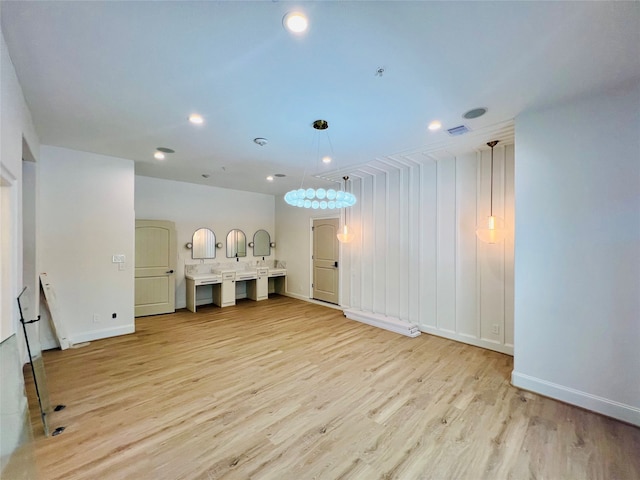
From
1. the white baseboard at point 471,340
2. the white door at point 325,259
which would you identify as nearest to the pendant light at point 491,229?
the white baseboard at point 471,340

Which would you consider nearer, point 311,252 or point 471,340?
point 471,340

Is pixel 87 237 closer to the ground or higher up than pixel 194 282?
higher up

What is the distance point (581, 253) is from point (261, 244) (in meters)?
6.73

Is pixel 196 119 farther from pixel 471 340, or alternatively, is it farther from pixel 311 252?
pixel 471 340

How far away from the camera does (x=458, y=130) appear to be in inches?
126

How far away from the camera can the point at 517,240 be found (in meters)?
2.89

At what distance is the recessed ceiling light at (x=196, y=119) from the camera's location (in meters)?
2.85

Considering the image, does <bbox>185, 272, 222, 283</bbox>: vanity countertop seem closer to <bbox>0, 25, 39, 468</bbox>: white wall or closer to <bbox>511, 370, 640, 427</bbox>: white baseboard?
<bbox>0, 25, 39, 468</bbox>: white wall

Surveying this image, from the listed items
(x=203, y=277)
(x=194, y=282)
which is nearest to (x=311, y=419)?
(x=194, y=282)

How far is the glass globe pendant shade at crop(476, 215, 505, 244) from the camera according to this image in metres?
3.71

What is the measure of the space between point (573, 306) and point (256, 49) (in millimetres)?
3640

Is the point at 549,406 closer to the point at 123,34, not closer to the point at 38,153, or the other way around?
the point at 123,34

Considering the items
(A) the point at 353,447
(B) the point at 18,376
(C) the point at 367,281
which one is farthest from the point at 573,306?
(B) the point at 18,376

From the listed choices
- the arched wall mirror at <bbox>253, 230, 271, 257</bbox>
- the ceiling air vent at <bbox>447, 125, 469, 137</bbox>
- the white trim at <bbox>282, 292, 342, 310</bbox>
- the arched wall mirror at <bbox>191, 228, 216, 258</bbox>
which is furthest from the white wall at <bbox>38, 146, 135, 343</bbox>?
the ceiling air vent at <bbox>447, 125, 469, 137</bbox>
